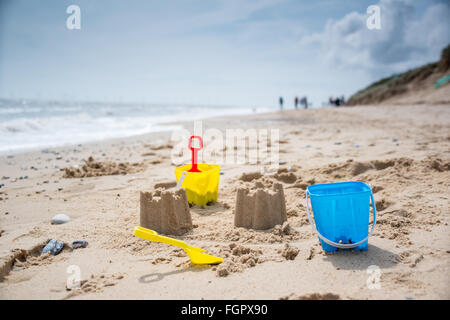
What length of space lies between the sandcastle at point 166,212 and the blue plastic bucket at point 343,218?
1115 millimetres

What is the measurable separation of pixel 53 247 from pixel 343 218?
210 cm

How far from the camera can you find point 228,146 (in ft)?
22.5

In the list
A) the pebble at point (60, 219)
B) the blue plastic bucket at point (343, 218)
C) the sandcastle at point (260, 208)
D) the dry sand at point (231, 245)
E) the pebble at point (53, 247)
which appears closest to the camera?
the dry sand at point (231, 245)

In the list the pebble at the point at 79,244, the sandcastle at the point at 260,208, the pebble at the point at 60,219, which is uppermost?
the sandcastle at the point at 260,208

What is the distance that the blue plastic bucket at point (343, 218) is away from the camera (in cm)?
202

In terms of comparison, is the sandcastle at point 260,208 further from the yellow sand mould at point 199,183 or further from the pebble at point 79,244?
the pebble at point 79,244

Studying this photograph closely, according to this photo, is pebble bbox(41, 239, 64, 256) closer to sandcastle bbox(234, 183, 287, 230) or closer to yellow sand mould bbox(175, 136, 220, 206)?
yellow sand mould bbox(175, 136, 220, 206)

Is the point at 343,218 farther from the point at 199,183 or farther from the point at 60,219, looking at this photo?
the point at 60,219

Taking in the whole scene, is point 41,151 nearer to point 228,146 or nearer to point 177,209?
point 228,146

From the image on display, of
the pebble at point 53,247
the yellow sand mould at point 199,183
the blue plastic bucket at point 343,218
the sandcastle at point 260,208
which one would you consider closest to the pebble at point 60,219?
the pebble at point 53,247

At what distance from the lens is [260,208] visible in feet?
8.47

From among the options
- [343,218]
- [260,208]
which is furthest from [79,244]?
[343,218]

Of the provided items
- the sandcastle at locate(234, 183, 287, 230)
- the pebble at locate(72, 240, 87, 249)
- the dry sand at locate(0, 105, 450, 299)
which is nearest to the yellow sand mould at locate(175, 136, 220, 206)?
the dry sand at locate(0, 105, 450, 299)
